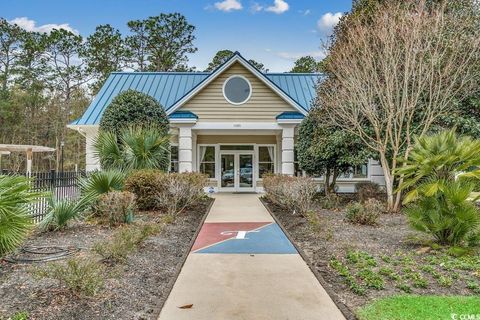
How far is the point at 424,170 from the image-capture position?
285 inches

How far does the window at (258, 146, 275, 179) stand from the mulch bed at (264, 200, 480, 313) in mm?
9178

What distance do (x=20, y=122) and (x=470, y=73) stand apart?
3887 centimetres

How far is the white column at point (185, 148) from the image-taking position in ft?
58.1

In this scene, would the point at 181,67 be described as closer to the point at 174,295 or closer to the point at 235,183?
the point at 235,183

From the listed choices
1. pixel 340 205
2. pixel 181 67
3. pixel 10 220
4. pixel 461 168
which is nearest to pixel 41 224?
pixel 10 220

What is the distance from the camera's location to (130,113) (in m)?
15.5

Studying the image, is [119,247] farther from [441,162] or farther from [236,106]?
[236,106]

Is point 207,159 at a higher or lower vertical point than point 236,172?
higher

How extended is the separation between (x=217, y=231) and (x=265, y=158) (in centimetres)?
1117

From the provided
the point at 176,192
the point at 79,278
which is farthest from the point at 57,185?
the point at 79,278

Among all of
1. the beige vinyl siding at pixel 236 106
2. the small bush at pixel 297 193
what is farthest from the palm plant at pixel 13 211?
the beige vinyl siding at pixel 236 106

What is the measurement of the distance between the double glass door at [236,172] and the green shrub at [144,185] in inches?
346

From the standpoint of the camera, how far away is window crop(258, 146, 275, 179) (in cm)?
2058

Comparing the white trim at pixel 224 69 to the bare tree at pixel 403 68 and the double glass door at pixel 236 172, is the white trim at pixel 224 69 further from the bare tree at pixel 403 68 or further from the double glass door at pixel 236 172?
the bare tree at pixel 403 68
